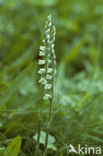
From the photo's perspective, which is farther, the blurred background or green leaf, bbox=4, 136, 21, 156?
the blurred background

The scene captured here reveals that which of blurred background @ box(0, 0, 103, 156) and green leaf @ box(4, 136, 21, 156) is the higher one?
blurred background @ box(0, 0, 103, 156)

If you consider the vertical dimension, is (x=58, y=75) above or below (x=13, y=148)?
above

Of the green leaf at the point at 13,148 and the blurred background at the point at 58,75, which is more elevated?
the blurred background at the point at 58,75

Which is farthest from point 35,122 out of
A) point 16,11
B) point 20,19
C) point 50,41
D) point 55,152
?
point 16,11

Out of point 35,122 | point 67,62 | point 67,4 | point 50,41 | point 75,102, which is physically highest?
point 67,4

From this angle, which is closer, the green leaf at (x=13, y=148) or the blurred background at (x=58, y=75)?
the green leaf at (x=13, y=148)

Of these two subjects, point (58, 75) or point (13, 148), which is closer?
point (13, 148)

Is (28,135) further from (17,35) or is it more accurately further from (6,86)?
(17,35)

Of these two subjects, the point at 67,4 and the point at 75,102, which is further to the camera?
the point at 67,4
